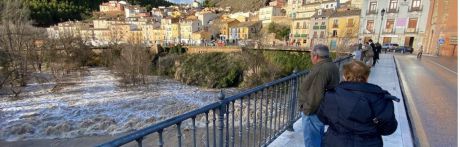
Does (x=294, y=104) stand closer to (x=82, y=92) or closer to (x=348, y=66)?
(x=348, y=66)

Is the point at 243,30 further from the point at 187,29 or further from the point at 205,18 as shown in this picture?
the point at 205,18

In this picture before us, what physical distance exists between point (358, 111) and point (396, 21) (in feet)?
137

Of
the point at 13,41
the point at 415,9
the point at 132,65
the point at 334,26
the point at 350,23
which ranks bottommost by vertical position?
the point at 132,65

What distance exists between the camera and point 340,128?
6.23ft

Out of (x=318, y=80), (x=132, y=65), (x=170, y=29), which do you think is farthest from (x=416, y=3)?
(x=170, y=29)

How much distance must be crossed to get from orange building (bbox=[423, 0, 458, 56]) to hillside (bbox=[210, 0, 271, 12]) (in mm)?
74093

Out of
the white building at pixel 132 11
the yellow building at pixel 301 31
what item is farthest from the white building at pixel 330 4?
the white building at pixel 132 11

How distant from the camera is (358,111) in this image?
1.71m

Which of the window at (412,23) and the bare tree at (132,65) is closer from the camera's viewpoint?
the bare tree at (132,65)

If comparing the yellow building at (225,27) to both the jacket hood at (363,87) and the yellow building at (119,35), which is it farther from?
the jacket hood at (363,87)

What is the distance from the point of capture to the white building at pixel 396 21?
110 feet

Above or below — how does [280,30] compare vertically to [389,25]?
above

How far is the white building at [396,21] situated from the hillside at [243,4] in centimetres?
6523

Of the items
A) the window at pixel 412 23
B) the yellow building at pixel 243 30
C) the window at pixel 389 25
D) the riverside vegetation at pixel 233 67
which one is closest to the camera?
the riverside vegetation at pixel 233 67
